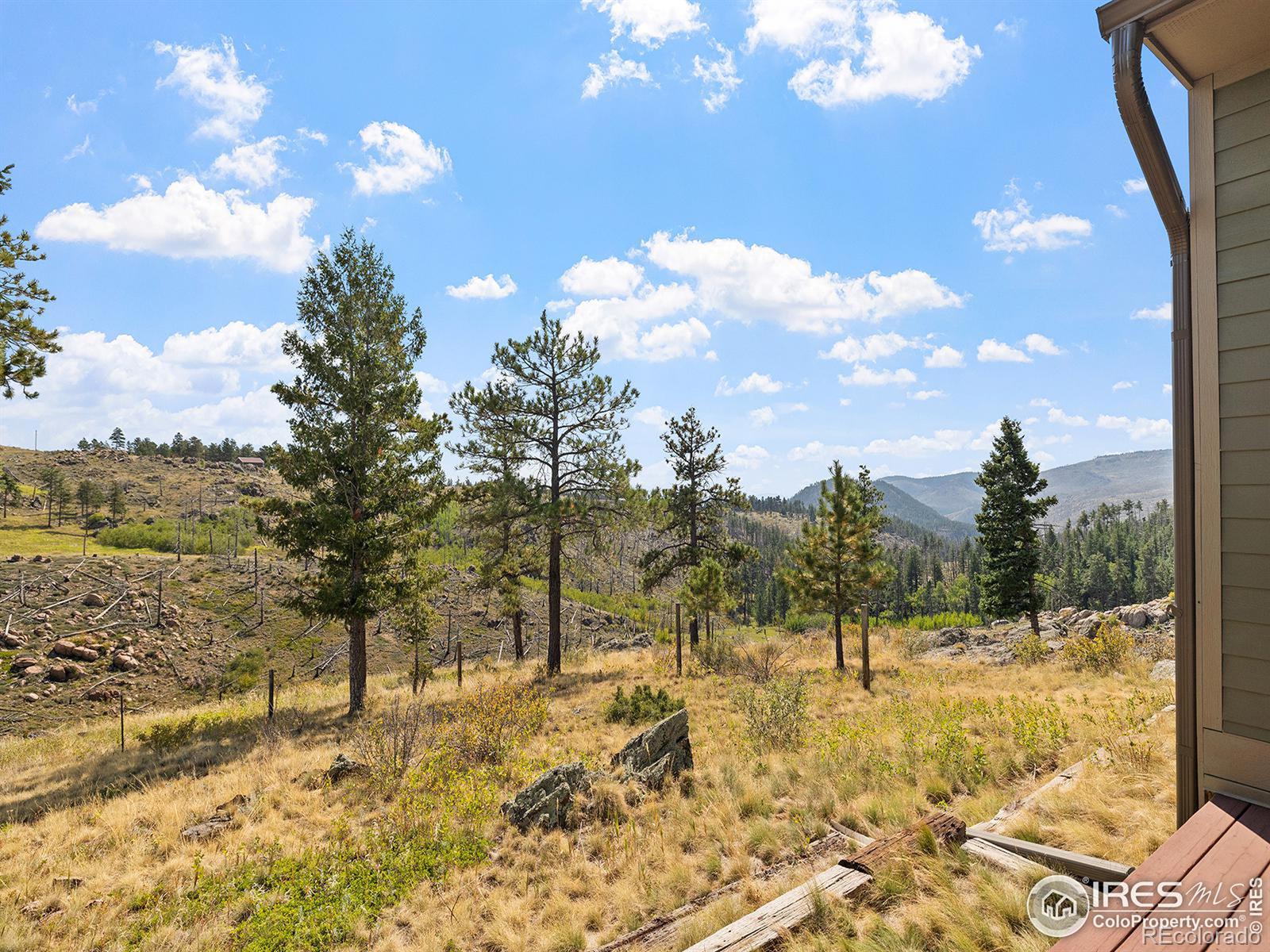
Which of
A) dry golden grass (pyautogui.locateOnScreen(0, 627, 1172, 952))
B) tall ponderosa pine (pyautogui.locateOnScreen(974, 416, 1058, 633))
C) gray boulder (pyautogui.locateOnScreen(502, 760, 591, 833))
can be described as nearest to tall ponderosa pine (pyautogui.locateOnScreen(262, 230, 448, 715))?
dry golden grass (pyautogui.locateOnScreen(0, 627, 1172, 952))

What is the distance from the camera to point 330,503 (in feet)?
47.3

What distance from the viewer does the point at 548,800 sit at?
296 inches

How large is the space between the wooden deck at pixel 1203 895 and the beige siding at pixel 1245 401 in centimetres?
82

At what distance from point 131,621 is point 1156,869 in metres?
53.5

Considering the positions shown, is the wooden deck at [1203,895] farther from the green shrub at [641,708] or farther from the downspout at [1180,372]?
the green shrub at [641,708]

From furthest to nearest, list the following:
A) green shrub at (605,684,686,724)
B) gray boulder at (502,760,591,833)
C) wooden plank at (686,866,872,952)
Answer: green shrub at (605,684,686,724), gray boulder at (502,760,591,833), wooden plank at (686,866,872,952)

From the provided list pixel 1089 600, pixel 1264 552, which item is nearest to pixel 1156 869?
pixel 1264 552

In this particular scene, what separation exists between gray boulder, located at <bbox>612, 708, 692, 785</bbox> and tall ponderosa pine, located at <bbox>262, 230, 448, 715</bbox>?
8.61m

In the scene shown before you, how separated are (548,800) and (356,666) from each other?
10292 mm

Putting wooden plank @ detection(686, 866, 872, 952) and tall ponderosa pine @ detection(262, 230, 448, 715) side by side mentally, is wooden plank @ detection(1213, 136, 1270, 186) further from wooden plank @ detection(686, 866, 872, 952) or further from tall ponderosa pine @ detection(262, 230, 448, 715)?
tall ponderosa pine @ detection(262, 230, 448, 715)

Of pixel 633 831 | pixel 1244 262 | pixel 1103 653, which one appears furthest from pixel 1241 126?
pixel 1103 653

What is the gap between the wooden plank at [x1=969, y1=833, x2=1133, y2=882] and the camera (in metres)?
4.11

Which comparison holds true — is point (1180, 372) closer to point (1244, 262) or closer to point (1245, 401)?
point (1245, 401)

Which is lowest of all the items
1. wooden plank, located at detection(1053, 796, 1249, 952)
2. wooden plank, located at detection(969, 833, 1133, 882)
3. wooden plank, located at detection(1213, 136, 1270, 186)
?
wooden plank, located at detection(969, 833, 1133, 882)
